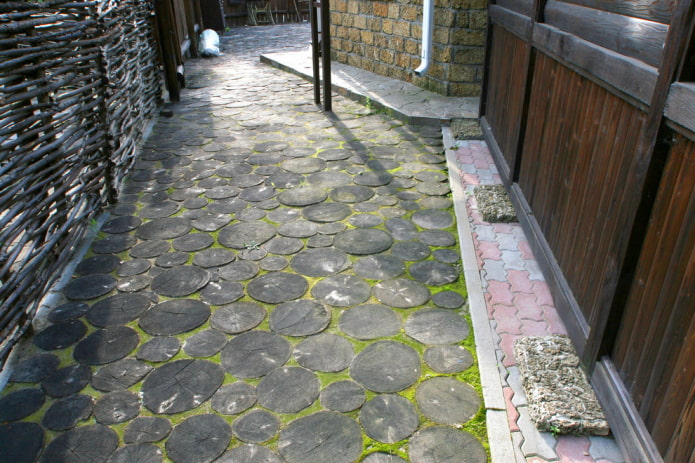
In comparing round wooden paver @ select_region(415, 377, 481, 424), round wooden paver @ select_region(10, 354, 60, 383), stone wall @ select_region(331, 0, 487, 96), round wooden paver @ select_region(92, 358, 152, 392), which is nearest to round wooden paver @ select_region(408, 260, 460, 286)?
round wooden paver @ select_region(415, 377, 481, 424)

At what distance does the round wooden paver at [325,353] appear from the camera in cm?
294

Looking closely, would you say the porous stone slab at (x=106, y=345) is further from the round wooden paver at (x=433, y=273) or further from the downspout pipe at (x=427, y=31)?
the downspout pipe at (x=427, y=31)

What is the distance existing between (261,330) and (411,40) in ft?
23.3

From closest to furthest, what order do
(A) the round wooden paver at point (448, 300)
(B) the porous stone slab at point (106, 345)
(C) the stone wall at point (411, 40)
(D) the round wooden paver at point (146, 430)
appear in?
(D) the round wooden paver at point (146, 430), (B) the porous stone slab at point (106, 345), (A) the round wooden paver at point (448, 300), (C) the stone wall at point (411, 40)

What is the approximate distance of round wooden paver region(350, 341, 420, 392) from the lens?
2801 mm

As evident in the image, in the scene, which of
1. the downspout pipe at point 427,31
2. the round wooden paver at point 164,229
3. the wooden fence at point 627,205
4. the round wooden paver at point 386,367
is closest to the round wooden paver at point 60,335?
the round wooden paver at point 164,229

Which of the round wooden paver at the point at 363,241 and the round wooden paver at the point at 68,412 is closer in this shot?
the round wooden paver at the point at 68,412

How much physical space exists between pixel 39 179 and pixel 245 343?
186 centimetres

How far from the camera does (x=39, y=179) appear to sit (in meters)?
3.40

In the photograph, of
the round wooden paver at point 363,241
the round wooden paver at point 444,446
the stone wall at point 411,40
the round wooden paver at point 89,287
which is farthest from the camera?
the stone wall at point 411,40

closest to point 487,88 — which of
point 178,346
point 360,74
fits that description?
point 360,74

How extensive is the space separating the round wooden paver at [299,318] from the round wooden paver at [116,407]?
0.93 m

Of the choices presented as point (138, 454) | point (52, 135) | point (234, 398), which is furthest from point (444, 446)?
point (52, 135)

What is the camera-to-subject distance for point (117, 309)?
3453 mm
